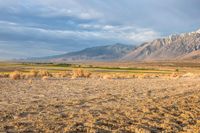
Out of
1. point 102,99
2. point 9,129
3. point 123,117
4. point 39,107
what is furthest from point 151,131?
point 102,99

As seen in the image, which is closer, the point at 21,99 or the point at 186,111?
the point at 186,111

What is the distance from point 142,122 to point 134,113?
1905mm

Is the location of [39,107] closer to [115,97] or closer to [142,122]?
[142,122]

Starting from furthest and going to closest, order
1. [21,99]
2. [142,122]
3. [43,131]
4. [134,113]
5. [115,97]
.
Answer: [115,97]
[21,99]
[134,113]
[142,122]
[43,131]

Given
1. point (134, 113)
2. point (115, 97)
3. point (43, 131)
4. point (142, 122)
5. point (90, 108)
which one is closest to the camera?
point (43, 131)

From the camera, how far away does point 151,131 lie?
41.6ft

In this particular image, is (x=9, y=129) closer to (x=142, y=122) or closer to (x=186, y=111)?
(x=142, y=122)

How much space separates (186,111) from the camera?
17.2 meters

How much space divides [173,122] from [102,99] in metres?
7.07

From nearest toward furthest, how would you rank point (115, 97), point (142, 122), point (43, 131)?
1. point (43, 131)
2. point (142, 122)
3. point (115, 97)

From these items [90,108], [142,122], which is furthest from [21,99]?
[142,122]

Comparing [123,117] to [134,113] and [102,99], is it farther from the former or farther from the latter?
[102,99]

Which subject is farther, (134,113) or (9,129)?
(134,113)

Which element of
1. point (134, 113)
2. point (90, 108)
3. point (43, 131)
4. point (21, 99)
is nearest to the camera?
point (43, 131)
